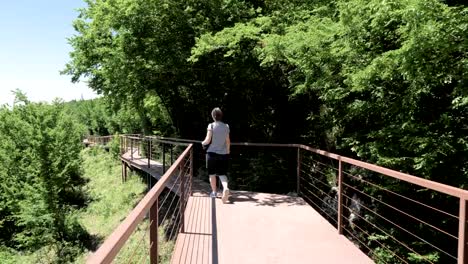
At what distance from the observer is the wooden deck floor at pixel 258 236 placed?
196 inches

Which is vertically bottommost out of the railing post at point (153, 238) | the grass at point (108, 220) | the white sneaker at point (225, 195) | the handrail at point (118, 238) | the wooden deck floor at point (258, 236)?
the grass at point (108, 220)

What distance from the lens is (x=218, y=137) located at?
7848mm

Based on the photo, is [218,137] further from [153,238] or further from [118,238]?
[118,238]

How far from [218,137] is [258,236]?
2484mm

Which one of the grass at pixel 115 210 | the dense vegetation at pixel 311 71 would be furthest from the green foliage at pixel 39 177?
the dense vegetation at pixel 311 71

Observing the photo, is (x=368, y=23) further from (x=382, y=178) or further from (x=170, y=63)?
(x=170, y=63)

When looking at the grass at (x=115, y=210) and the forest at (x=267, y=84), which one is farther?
the grass at (x=115, y=210)

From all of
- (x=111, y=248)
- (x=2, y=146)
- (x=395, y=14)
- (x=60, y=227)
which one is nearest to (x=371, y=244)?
(x=395, y=14)

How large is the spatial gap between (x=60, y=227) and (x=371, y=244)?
1310 cm

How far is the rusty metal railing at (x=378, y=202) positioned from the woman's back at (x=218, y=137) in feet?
5.15

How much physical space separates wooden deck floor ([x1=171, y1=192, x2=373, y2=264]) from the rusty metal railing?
1.57ft

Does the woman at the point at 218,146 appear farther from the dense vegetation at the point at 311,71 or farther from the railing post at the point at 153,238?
the railing post at the point at 153,238

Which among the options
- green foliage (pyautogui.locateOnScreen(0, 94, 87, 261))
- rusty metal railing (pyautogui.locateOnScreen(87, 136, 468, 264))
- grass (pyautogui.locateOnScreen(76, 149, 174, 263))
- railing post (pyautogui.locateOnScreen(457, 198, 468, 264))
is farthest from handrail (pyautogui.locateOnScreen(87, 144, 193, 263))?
green foliage (pyautogui.locateOnScreen(0, 94, 87, 261))

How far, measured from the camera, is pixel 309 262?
4820mm
